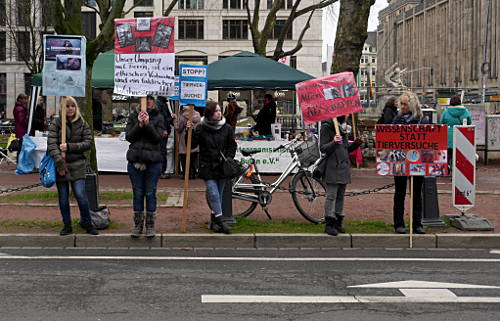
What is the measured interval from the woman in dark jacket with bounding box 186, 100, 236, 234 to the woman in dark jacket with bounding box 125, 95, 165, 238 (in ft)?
1.97

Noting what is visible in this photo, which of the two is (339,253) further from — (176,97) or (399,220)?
(176,97)

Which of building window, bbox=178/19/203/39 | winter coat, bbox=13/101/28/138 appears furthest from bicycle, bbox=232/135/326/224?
building window, bbox=178/19/203/39

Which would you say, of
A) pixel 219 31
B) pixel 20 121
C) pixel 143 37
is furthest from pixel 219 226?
pixel 219 31

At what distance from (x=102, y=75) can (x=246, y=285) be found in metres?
13.3

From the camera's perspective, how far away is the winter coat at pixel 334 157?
9.88 m

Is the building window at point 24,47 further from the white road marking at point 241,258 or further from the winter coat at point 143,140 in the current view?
the white road marking at point 241,258

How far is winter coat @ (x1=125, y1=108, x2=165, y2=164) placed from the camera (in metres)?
9.43

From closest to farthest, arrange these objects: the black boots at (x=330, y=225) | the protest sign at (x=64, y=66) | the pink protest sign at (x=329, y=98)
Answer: the black boots at (x=330, y=225) < the protest sign at (x=64, y=66) < the pink protest sign at (x=329, y=98)

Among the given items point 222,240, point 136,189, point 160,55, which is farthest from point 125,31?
point 222,240

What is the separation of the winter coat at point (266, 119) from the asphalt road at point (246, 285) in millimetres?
9855

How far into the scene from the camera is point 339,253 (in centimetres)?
921

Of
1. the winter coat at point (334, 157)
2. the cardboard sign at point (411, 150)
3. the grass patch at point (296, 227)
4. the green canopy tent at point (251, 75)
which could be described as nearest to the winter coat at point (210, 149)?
the grass patch at point (296, 227)

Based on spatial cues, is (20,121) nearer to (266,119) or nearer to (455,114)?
(266,119)

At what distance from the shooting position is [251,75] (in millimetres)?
18781
